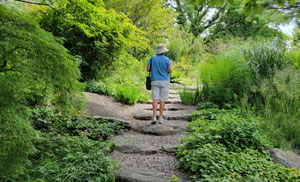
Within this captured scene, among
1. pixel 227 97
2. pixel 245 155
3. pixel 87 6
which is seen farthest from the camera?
pixel 227 97

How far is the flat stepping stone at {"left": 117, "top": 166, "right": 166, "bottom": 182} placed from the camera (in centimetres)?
253

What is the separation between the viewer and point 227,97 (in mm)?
5379

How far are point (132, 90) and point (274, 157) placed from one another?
4378 mm

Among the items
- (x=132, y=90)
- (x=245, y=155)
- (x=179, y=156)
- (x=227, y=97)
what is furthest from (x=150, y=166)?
(x=132, y=90)

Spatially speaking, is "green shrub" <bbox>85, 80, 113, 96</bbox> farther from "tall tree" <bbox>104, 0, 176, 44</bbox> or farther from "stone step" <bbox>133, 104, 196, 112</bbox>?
"tall tree" <bbox>104, 0, 176, 44</bbox>

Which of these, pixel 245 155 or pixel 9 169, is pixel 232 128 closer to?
pixel 245 155

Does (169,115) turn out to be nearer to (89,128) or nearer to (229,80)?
(229,80)

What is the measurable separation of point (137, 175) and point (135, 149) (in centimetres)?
94

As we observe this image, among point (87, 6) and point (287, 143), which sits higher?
point (87, 6)

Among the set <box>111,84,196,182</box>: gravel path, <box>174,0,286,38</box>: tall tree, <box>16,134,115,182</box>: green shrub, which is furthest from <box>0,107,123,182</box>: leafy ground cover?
<box>174,0,286,38</box>: tall tree

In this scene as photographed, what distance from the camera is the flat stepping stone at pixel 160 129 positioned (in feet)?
14.4

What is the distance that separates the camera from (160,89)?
4914mm

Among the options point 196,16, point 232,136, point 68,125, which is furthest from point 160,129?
point 196,16

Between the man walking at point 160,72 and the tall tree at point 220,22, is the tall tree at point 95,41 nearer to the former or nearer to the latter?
the man walking at point 160,72
